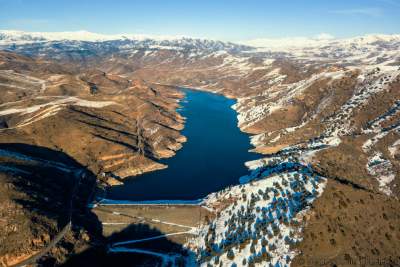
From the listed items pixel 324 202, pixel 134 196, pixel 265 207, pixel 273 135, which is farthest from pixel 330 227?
pixel 273 135

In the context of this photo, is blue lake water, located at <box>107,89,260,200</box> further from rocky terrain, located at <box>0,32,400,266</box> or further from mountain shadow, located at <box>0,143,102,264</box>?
mountain shadow, located at <box>0,143,102,264</box>

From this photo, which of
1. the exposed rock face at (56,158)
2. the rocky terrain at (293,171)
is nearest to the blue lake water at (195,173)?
the rocky terrain at (293,171)

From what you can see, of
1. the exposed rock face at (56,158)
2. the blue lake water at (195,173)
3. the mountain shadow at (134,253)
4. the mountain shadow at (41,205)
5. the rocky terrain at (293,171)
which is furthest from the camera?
the blue lake water at (195,173)

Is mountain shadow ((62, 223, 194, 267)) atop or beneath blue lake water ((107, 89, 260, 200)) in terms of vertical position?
beneath

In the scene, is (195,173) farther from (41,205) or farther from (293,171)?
(41,205)

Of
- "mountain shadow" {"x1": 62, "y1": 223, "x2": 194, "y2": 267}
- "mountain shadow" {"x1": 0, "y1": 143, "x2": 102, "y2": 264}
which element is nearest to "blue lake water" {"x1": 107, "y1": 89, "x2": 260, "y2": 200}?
"mountain shadow" {"x1": 0, "y1": 143, "x2": 102, "y2": 264}

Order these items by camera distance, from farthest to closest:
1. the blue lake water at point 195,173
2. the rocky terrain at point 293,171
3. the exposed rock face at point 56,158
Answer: the blue lake water at point 195,173
the exposed rock face at point 56,158
the rocky terrain at point 293,171

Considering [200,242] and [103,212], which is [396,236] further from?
[103,212]

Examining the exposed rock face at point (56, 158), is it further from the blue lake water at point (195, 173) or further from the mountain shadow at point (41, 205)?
the blue lake water at point (195, 173)

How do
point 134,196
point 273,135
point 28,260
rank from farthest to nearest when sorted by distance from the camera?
point 273,135 → point 134,196 → point 28,260

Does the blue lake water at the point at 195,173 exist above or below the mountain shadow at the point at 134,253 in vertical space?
above

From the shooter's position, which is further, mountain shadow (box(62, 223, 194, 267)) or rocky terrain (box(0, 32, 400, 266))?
mountain shadow (box(62, 223, 194, 267))
